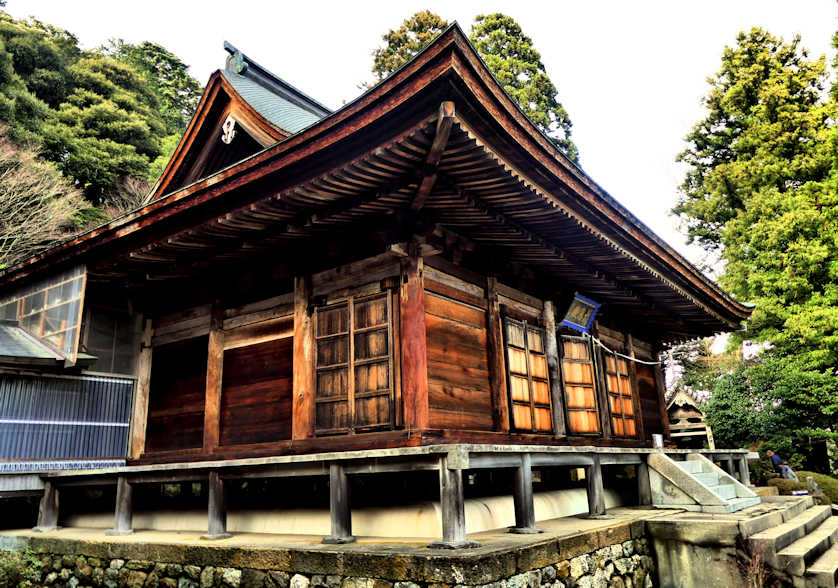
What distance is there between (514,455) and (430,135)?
325 centimetres

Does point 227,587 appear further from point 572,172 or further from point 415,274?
point 572,172

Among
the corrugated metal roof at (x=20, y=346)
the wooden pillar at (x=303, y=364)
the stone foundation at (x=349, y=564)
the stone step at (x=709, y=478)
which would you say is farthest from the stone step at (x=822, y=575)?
the corrugated metal roof at (x=20, y=346)

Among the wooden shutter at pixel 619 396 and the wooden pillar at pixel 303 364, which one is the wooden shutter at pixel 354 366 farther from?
the wooden shutter at pixel 619 396

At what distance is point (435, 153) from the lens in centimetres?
538

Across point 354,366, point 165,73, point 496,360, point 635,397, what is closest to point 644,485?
point 496,360

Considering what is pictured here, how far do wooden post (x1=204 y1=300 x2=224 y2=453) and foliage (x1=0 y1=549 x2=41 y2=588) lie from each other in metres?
2.47

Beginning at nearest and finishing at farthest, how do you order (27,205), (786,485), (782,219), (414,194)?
(414,194) < (786,485) < (782,219) < (27,205)

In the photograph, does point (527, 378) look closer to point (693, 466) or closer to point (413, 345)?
point (413, 345)

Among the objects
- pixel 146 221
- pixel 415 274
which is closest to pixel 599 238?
Answer: pixel 415 274

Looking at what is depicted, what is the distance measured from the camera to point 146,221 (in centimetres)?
766

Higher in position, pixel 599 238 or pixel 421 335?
pixel 599 238

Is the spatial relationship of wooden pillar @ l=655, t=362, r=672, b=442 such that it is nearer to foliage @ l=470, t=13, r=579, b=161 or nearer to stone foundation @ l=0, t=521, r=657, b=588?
stone foundation @ l=0, t=521, r=657, b=588

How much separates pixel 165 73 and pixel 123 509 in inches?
1716

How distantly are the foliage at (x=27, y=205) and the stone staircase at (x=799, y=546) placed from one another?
1010 inches
